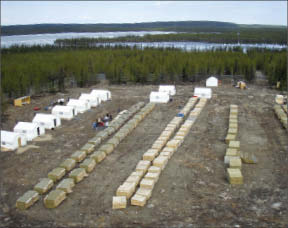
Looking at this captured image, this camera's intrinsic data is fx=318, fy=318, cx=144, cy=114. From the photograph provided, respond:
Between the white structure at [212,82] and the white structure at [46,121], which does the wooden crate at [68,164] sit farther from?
the white structure at [212,82]

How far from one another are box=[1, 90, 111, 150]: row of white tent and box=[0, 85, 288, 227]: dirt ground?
910mm

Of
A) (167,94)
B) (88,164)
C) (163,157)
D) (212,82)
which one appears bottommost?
(88,164)

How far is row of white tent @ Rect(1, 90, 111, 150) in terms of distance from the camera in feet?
73.0

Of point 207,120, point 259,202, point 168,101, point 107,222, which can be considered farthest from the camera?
point 168,101

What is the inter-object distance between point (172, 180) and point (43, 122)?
1398 cm

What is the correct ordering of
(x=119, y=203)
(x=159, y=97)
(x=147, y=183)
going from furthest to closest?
(x=159, y=97) → (x=147, y=183) → (x=119, y=203)

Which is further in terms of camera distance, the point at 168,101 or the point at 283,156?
the point at 168,101

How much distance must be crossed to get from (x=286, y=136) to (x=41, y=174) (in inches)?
695

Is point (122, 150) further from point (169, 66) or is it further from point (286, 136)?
point (169, 66)

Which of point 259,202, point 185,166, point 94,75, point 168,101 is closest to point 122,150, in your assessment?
point 185,166

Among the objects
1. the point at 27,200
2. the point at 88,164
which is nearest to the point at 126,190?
the point at 88,164

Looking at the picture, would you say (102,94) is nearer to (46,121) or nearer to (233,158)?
(46,121)

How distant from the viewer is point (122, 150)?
21797mm

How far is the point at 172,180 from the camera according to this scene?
679 inches
